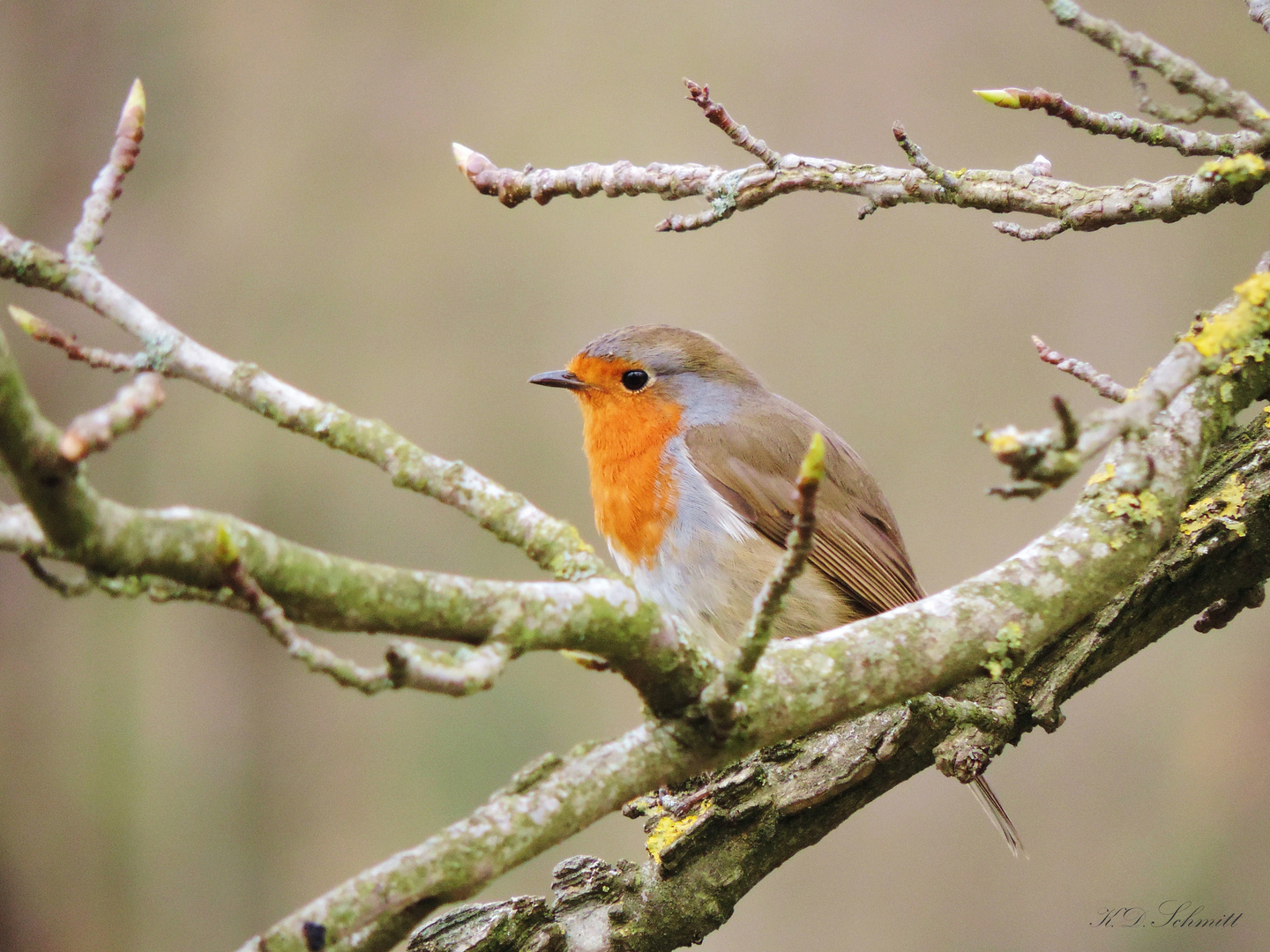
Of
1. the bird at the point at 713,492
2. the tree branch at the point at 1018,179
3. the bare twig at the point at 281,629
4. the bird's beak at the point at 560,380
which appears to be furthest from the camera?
the bird's beak at the point at 560,380

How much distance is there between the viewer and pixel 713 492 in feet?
11.4

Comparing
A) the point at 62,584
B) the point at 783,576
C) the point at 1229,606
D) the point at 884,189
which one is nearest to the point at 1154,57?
the point at 884,189

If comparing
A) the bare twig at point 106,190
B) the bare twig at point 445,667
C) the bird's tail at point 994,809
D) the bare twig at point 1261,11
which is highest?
the bare twig at point 106,190

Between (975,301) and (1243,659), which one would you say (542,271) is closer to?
(975,301)

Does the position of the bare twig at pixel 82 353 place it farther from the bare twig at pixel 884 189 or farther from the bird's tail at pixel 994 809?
the bird's tail at pixel 994 809

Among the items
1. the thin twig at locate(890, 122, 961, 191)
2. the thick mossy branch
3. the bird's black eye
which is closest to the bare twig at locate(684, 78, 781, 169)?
the thin twig at locate(890, 122, 961, 191)

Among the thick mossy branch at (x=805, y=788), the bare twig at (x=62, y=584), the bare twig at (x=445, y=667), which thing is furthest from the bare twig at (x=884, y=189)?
the bare twig at (x=62, y=584)

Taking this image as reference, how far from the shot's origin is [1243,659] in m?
4.62

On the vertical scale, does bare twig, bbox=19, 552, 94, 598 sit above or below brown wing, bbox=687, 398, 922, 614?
below

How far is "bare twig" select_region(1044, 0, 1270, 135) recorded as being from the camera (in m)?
1.65

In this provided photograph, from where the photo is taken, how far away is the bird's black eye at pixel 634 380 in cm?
369

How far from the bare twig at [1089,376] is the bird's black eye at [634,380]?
4.91 ft

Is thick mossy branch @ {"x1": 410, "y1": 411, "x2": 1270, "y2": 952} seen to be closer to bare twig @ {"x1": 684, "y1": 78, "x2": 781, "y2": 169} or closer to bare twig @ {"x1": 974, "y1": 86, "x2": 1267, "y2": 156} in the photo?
bare twig @ {"x1": 974, "y1": 86, "x2": 1267, "y2": 156}

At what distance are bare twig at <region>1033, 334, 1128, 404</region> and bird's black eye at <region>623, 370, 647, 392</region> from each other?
4.91 ft
